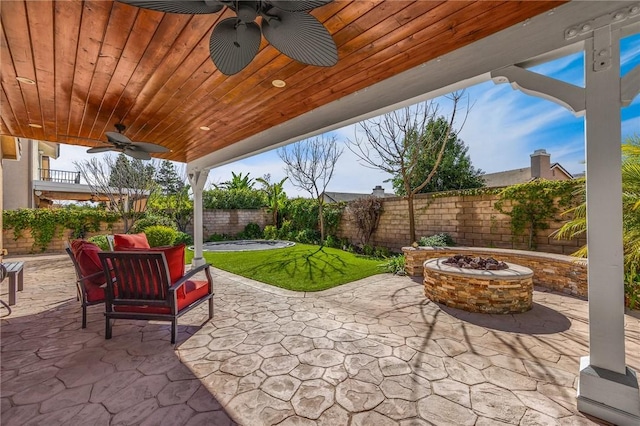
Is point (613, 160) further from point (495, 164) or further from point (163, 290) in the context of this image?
point (495, 164)

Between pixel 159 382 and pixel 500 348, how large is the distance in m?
3.71

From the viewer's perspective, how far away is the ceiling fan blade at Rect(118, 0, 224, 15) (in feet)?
4.89

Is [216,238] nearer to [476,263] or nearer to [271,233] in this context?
[271,233]

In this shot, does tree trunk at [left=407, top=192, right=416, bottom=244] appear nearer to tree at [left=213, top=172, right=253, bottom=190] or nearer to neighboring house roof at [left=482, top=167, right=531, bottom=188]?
neighboring house roof at [left=482, top=167, right=531, bottom=188]

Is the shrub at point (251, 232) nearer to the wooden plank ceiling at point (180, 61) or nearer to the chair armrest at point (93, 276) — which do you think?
the wooden plank ceiling at point (180, 61)

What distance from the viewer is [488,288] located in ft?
13.2

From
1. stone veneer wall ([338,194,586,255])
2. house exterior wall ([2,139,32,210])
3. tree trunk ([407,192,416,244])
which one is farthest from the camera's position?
house exterior wall ([2,139,32,210])

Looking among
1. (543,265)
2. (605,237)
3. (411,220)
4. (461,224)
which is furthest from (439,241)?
(605,237)

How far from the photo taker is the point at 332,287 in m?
5.45

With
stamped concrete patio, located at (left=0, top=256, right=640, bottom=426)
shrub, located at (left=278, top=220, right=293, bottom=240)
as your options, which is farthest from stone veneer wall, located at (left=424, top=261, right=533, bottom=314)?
shrub, located at (left=278, top=220, right=293, bottom=240)

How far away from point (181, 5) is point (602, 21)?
296 centimetres

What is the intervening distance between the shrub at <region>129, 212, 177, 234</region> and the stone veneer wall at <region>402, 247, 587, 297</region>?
34.6ft

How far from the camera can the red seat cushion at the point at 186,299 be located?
3.19 m

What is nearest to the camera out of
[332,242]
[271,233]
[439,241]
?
[439,241]
